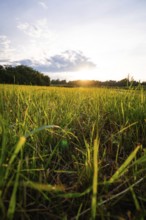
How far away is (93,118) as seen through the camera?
6.61 feet

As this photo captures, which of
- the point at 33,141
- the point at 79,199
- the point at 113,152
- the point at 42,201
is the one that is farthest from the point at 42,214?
the point at 113,152

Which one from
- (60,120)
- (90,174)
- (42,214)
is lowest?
(42,214)

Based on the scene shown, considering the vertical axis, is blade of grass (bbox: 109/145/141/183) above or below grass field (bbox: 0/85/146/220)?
above

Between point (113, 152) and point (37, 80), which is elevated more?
point (37, 80)

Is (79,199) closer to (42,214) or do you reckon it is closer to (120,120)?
(42,214)

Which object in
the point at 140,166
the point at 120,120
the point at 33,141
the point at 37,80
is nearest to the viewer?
the point at 140,166

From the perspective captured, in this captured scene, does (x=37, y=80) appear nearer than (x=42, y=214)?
No

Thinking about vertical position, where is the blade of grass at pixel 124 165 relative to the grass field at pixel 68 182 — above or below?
above

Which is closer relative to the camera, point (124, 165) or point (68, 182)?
point (124, 165)

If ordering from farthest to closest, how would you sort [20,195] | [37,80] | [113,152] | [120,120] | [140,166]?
→ [37,80], [120,120], [113,152], [140,166], [20,195]

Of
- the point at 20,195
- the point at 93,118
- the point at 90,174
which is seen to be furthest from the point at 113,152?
the point at 20,195

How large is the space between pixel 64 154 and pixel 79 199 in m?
0.48

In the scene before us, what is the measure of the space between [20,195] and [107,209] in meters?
0.33

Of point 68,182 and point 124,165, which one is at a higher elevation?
point 124,165
